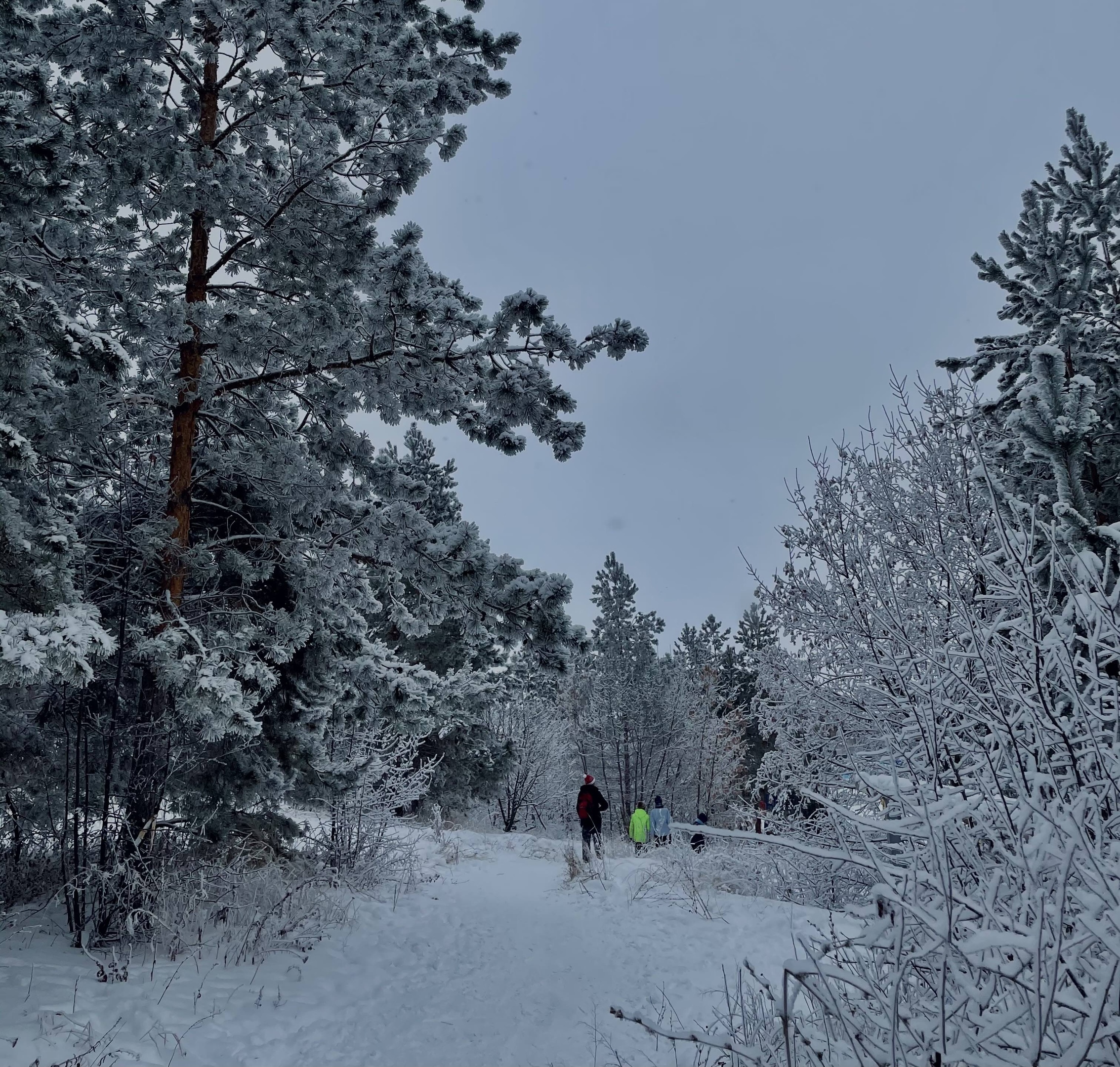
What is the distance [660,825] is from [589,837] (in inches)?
130

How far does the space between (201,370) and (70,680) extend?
4.07 m

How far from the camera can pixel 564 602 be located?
243 inches

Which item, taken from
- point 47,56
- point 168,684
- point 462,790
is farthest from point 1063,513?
point 462,790

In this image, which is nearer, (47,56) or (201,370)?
(47,56)

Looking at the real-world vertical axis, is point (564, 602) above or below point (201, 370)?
below

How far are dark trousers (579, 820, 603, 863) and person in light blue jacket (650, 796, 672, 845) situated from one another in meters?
1.26

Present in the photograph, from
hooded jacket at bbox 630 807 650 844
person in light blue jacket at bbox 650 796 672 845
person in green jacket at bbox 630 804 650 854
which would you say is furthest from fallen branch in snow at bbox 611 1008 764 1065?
hooded jacket at bbox 630 807 650 844

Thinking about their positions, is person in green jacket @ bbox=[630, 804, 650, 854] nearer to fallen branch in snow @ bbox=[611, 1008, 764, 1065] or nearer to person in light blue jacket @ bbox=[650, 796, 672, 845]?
person in light blue jacket @ bbox=[650, 796, 672, 845]

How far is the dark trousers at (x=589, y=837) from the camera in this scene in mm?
12070

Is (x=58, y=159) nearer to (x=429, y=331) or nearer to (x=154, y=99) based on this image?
(x=154, y=99)

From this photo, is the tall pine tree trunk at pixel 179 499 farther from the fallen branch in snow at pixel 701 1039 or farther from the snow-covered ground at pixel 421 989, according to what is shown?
the fallen branch in snow at pixel 701 1039

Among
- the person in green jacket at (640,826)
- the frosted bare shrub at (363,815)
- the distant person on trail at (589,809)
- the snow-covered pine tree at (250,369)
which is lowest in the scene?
the person in green jacket at (640,826)

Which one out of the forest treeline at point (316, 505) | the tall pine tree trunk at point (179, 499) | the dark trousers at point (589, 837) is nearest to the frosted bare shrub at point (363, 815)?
the forest treeline at point (316, 505)

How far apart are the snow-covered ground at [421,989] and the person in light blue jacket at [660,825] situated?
5.78m
